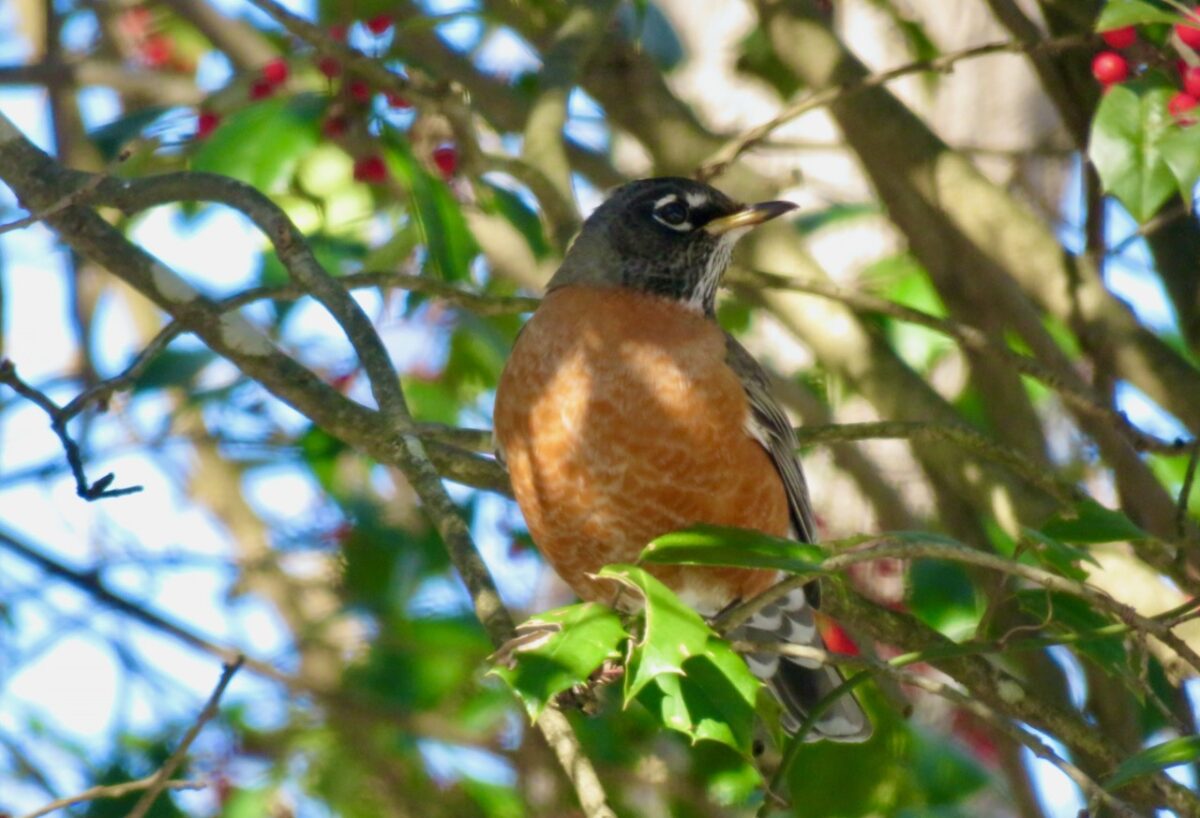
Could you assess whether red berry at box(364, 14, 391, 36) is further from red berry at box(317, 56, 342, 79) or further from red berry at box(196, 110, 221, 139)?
red berry at box(196, 110, 221, 139)

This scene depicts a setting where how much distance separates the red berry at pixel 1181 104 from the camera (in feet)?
8.76

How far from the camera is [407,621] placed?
4688 millimetres

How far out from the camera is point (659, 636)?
1.98m

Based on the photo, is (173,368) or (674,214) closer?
(674,214)

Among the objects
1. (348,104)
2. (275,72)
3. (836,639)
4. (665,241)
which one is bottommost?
(836,639)

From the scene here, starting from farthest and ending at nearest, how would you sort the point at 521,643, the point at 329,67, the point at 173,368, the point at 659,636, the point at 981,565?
the point at 173,368 → the point at 329,67 → the point at 981,565 → the point at 521,643 → the point at 659,636

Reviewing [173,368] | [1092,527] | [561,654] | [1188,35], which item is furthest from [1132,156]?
[173,368]

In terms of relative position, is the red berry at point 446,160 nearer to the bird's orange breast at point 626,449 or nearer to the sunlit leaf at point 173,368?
the sunlit leaf at point 173,368

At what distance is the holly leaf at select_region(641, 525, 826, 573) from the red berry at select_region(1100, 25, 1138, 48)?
149cm

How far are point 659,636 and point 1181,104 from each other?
4.82 feet

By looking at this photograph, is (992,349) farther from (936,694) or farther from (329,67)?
(329,67)

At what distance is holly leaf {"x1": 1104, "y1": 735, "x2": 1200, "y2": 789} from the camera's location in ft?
6.51

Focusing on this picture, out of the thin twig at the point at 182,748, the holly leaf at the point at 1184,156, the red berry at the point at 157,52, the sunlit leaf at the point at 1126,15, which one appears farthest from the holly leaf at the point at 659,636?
the red berry at the point at 157,52

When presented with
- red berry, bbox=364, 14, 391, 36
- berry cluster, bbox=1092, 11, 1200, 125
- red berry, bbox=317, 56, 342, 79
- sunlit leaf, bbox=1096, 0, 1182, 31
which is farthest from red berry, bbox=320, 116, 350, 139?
sunlit leaf, bbox=1096, 0, 1182, 31
